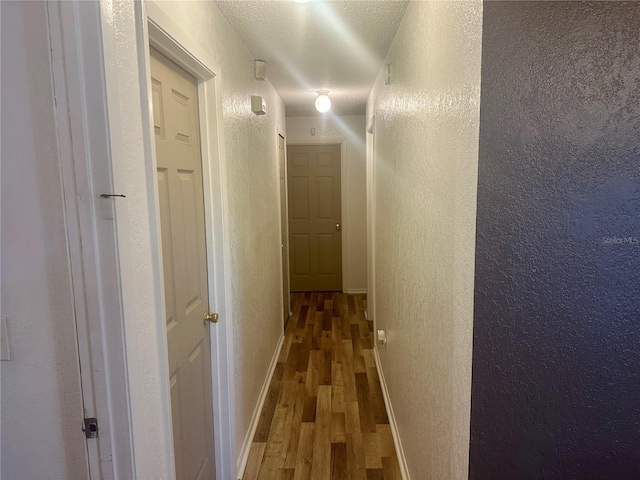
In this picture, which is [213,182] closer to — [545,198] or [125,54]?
[125,54]

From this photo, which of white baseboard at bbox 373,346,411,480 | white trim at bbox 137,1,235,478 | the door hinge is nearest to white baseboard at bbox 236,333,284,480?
white trim at bbox 137,1,235,478

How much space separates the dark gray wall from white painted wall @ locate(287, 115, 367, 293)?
14.0 ft

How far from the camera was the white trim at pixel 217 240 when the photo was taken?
170 centimetres

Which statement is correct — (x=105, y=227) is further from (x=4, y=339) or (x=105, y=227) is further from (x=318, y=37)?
(x=318, y=37)

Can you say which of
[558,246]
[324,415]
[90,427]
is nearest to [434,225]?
[558,246]

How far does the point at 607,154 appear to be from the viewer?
1.04 meters

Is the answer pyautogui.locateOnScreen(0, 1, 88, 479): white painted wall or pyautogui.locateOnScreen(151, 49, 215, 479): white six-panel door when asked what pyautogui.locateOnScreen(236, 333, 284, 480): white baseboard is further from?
pyautogui.locateOnScreen(0, 1, 88, 479): white painted wall

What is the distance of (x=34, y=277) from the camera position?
2.94 ft

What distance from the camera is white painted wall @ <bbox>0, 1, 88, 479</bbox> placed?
0.84 metres

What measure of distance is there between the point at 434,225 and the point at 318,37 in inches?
55.6

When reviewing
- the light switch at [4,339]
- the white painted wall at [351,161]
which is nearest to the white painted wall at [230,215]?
the light switch at [4,339]

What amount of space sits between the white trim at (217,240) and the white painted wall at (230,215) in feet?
0.22

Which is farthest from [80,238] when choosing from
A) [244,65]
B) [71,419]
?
[244,65]

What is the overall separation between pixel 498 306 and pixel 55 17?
118cm
